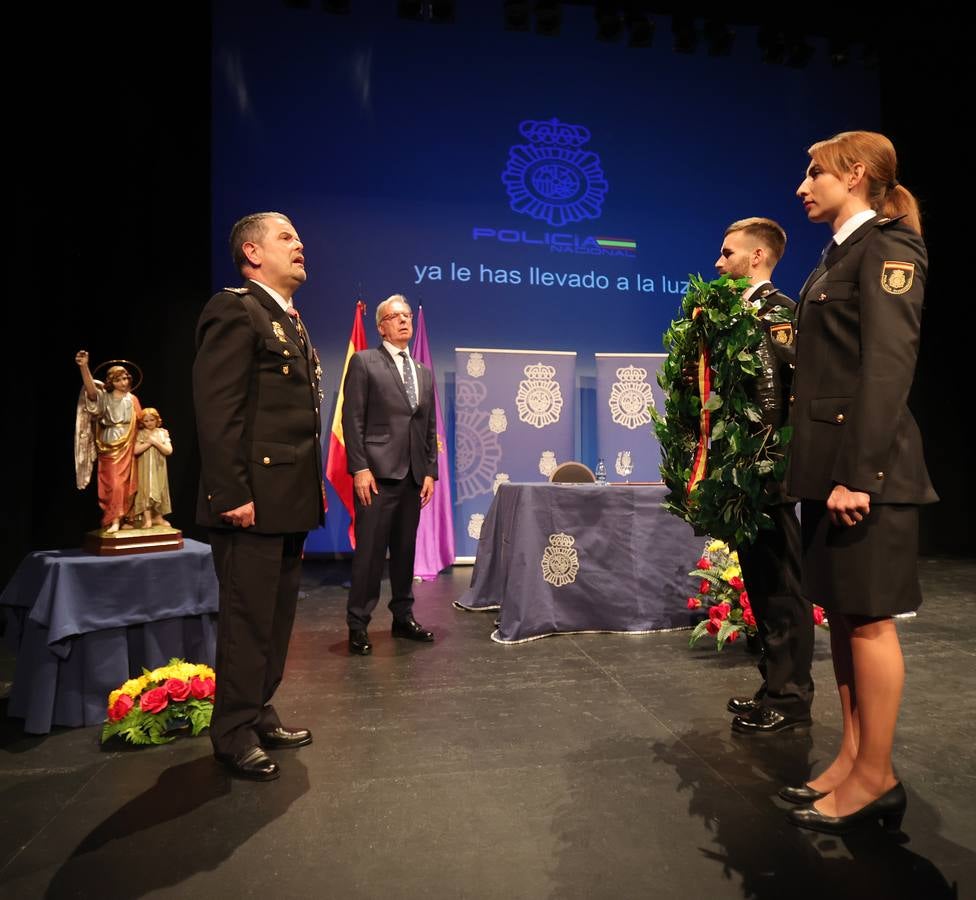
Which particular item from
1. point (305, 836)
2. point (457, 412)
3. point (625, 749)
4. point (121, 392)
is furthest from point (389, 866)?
point (457, 412)

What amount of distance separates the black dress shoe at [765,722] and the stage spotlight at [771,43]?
7.13 m

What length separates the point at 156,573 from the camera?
2.76 m

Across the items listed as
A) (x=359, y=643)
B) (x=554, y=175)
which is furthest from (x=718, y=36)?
(x=359, y=643)

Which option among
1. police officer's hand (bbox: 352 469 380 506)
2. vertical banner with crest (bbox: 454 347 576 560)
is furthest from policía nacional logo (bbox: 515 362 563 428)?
police officer's hand (bbox: 352 469 380 506)

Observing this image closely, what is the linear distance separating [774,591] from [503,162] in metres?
5.58

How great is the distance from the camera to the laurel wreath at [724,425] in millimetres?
2141

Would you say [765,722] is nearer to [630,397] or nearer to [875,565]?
[875,565]

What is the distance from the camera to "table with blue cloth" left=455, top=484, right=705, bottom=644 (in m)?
3.81

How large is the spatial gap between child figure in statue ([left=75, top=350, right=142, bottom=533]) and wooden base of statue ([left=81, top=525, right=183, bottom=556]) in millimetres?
57

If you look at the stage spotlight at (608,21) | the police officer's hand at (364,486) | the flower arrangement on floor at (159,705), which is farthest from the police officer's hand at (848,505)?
the stage spotlight at (608,21)

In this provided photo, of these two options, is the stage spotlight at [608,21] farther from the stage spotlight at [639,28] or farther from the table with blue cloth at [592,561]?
the table with blue cloth at [592,561]

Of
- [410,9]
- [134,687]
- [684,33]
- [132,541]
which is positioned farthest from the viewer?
[684,33]

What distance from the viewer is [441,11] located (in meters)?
6.68

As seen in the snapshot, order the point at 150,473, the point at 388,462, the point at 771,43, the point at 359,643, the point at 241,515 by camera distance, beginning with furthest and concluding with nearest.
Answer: the point at 771,43
the point at 388,462
the point at 359,643
the point at 150,473
the point at 241,515
